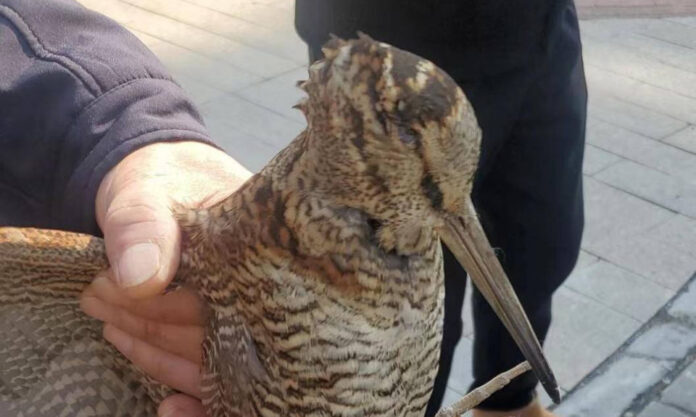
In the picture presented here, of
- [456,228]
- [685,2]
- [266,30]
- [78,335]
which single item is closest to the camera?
[456,228]

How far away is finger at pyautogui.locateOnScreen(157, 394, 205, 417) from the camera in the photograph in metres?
1.89

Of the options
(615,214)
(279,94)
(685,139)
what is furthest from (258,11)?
(615,214)

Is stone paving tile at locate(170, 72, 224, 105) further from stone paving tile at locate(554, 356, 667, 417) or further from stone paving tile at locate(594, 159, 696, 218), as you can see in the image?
stone paving tile at locate(554, 356, 667, 417)

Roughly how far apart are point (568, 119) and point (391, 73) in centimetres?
178

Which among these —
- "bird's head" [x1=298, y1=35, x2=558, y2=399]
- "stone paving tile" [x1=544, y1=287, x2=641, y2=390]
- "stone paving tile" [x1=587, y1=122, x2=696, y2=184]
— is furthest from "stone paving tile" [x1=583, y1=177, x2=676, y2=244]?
"bird's head" [x1=298, y1=35, x2=558, y2=399]

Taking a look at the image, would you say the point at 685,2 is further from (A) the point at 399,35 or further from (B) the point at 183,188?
(B) the point at 183,188

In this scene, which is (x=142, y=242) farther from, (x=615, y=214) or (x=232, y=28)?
(x=232, y=28)

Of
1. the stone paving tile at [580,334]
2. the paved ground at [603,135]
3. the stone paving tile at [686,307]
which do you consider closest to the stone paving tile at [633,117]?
the paved ground at [603,135]

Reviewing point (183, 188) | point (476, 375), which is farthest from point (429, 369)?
point (476, 375)

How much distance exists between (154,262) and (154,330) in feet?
0.79

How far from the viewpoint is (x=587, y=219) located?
4734mm

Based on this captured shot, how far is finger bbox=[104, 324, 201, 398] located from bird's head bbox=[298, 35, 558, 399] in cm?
54

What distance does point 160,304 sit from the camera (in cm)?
182

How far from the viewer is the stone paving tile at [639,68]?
607 cm
